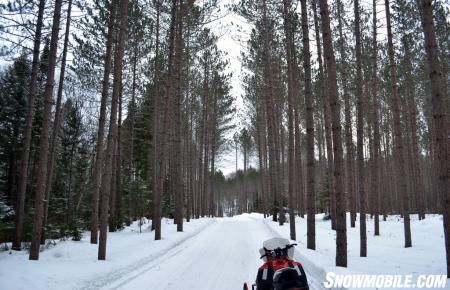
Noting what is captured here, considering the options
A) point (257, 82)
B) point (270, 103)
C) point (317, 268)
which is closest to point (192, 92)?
point (257, 82)

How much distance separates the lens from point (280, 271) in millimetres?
4512

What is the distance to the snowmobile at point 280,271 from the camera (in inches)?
173

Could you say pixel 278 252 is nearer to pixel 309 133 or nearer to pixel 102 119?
pixel 309 133

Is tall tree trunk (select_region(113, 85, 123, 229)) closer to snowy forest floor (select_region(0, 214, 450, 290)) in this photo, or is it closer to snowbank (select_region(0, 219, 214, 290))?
snowy forest floor (select_region(0, 214, 450, 290))

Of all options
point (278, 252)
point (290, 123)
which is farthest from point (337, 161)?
point (290, 123)

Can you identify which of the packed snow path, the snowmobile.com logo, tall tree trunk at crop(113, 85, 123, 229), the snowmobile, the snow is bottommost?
the packed snow path

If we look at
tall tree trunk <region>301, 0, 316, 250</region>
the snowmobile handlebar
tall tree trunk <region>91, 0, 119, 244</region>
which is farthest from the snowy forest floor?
the snowmobile handlebar

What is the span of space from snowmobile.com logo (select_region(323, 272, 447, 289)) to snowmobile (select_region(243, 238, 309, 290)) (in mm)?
1977

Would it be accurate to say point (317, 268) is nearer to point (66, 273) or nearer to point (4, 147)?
point (66, 273)

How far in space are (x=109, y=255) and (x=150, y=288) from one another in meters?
4.12

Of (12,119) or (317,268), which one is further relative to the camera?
(12,119)

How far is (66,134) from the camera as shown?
83.0 feet

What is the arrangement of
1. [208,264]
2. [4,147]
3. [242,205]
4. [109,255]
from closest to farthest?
[208,264] < [109,255] < [4,147] < [242,205]

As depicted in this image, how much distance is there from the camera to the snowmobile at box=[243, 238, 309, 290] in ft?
14.5
